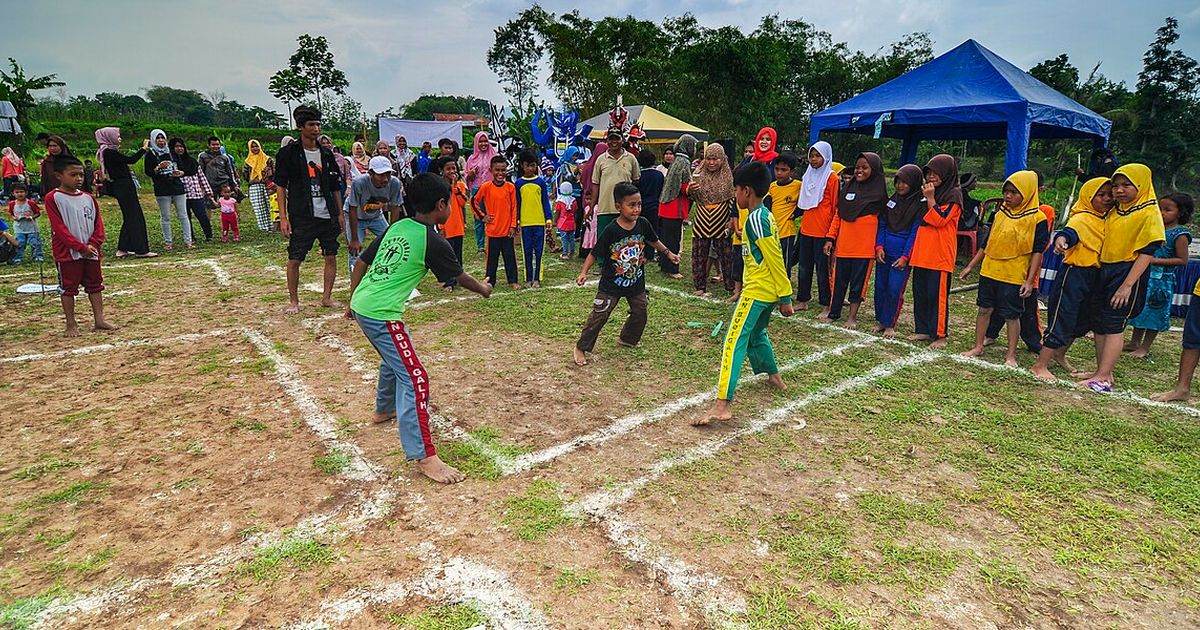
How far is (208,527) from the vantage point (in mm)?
3014

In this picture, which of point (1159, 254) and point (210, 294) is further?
point (210, 294)

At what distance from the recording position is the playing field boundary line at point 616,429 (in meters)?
3.64

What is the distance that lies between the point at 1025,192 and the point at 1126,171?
672mm

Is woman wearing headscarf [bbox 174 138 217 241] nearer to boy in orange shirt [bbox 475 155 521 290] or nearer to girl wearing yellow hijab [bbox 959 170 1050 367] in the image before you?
boy in orange shirt [bbox 475 155 521 290]

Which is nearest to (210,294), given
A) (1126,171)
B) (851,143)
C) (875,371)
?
(875,371)

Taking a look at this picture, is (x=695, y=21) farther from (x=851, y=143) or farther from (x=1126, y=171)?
(x=1126, y=171)

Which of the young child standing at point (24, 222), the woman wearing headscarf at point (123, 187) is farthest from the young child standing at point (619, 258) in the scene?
the young child standing at point (24, 222)

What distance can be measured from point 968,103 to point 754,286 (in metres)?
7.62

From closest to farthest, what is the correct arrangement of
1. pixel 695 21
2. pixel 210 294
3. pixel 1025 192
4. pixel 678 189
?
pixel 1025 192 < pixel 210 294 < pixel 678 189 < pixel 695 21

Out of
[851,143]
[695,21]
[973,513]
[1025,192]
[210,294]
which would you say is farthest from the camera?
[695,21]

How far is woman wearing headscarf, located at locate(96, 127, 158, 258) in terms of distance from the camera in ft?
31.8

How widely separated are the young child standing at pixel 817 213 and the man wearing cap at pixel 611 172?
230cm

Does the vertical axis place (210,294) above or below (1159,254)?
below

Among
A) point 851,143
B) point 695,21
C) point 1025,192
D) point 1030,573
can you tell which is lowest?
point 1030,573
